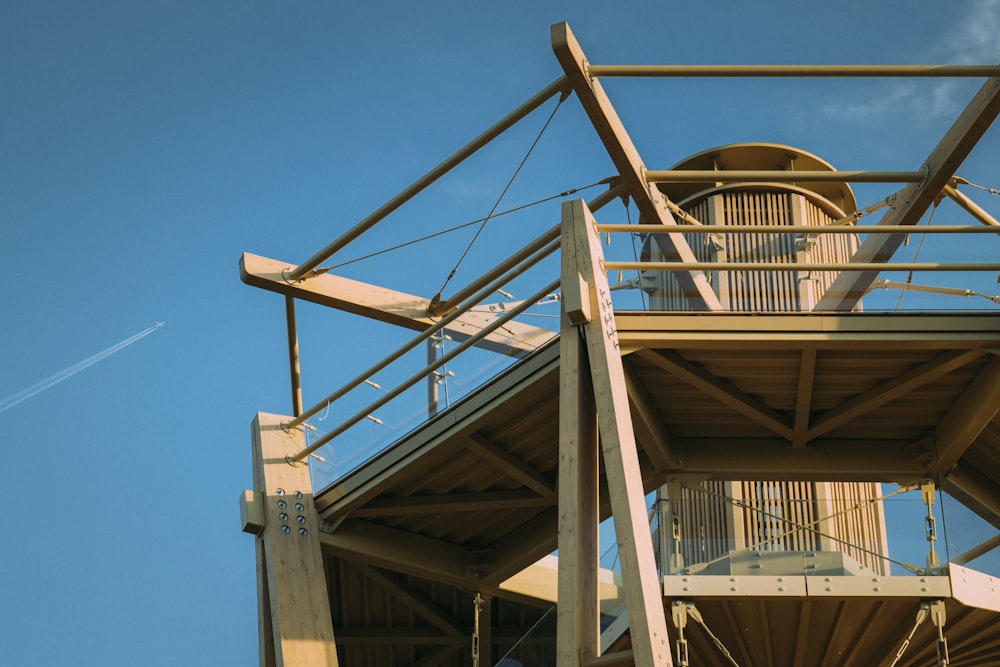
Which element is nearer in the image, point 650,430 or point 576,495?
point 576,495

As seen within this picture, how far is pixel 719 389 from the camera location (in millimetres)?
15086

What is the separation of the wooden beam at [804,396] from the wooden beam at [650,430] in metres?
1.30

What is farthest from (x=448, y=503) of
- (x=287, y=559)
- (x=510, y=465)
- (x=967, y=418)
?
(x=967, y=418)

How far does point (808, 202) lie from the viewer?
58.8 ft

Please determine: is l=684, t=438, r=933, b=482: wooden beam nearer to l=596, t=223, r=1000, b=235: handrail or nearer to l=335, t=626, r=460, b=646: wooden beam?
l=596, t=223, r=1000, b=235: handrail

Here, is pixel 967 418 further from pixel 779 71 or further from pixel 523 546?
pixel 523 546

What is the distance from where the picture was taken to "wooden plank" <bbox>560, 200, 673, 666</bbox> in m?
12.1

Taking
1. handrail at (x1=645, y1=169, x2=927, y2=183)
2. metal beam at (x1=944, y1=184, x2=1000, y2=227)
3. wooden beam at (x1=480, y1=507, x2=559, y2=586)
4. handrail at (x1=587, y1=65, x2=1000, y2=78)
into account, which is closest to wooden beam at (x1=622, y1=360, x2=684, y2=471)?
wooden beam at (x1=480, y1=507, x2=559, y2=586)

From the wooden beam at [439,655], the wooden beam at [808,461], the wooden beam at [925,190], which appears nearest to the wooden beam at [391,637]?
the wooden beam at [439,655]

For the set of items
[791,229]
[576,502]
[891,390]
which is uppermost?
[791,229]

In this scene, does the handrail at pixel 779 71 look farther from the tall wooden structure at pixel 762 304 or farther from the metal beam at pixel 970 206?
the metal beam at pixel 970 206

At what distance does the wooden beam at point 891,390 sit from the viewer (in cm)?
1452

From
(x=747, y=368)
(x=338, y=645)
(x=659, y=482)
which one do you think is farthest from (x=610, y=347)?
(x=338, y=645)

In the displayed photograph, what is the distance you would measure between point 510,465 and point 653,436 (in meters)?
1.74
